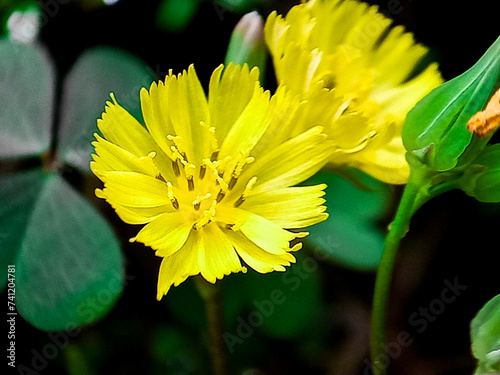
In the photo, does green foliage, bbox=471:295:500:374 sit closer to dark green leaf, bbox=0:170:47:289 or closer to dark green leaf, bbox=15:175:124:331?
dark green leaf, bbox=15:175:124:331

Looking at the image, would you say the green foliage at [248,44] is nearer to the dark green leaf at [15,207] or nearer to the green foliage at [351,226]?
the green foliage at [351,226]

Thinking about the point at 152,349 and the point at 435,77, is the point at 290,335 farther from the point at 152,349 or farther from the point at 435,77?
the point at 435,77

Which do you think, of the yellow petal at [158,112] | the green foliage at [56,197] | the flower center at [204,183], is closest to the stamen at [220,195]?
the flower center at [204,183]

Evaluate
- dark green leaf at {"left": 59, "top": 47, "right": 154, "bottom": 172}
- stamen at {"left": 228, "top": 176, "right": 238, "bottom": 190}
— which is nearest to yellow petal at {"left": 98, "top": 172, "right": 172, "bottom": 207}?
stamen at {"left": 228, "top": 176, "right": 238, "bottom": 190}

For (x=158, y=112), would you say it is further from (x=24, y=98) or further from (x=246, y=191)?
(x=24, y=98)

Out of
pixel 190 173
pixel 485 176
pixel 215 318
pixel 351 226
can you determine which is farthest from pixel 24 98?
pixel 485 176

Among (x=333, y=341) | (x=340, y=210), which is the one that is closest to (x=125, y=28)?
(x=340, y=210)
